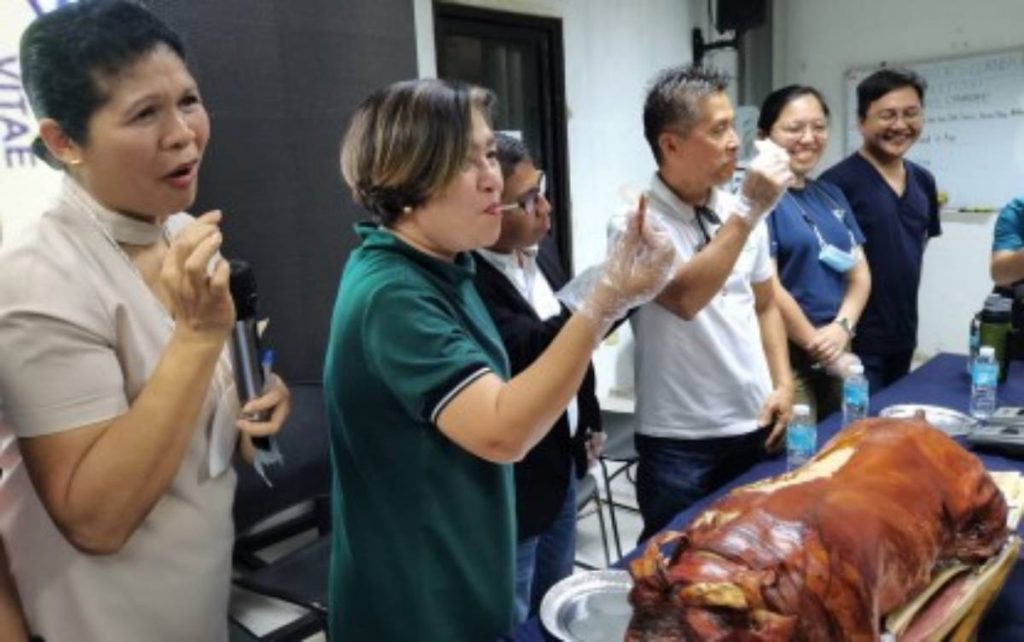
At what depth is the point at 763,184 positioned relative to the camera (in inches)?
63.5

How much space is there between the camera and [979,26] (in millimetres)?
4070

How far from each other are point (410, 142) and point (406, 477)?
47 cm

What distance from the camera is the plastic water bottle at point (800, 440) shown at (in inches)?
59.6

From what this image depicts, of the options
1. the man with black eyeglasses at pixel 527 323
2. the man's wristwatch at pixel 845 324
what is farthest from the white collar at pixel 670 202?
the man's wristwatch at pixel 845 324

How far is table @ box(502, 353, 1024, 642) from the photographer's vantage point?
3.36 ft

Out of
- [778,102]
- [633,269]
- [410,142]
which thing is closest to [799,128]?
[778,102]

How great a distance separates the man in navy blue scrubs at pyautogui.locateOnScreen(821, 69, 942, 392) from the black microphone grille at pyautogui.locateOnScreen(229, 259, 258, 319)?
2.34 metres

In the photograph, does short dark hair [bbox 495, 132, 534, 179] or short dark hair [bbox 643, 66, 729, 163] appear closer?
short dark hair [bbox 495, 132, 534, 179]

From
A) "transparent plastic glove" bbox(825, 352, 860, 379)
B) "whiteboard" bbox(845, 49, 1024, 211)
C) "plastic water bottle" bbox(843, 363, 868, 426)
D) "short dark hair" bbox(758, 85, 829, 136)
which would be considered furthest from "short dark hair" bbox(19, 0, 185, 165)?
"whiteboard" bbox(845, 49, 1024, 211)

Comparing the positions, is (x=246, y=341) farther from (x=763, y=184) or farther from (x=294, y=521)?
(x=294, y=521)

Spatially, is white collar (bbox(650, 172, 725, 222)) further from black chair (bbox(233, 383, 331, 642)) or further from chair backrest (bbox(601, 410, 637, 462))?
black chair (bbox(233, 383, 331, 642))

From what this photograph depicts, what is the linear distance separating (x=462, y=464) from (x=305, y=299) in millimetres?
1636

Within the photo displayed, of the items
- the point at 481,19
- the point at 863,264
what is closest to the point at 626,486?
the point at 863,264

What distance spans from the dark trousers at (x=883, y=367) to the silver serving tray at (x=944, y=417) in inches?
37.3
